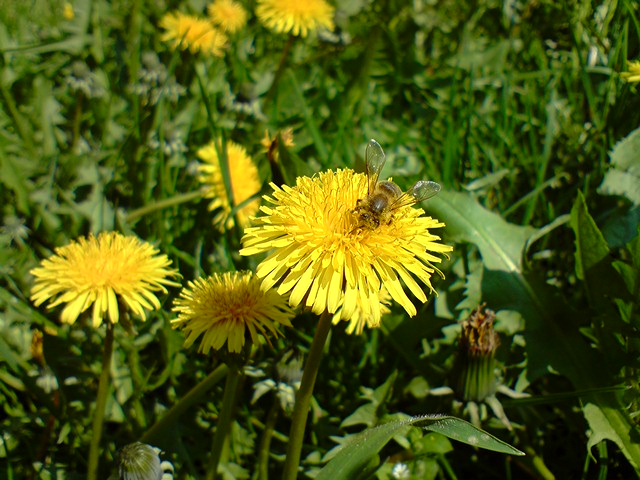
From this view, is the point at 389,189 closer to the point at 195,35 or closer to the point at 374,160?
the point at 374,160

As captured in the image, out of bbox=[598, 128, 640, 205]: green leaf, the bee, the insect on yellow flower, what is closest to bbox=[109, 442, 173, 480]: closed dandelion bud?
the insect on yellow flower

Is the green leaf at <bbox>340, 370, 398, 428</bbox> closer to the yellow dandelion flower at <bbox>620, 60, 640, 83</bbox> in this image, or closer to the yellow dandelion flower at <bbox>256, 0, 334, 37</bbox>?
the yellow dandelion flower at <bbox>620, 60, 640, 83</bbox>

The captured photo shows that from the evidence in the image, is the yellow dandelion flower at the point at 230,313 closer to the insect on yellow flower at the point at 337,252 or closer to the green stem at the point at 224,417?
the green stem at the point at 224,417

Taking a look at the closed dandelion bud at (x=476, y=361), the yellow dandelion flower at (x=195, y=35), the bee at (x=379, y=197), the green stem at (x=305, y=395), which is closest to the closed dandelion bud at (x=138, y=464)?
the green stem at (x=305, y=395)

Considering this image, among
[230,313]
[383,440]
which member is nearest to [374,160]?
Answer: [230,313]

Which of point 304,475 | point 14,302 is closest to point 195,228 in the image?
point 14,302

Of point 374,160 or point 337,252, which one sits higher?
point 374,160
